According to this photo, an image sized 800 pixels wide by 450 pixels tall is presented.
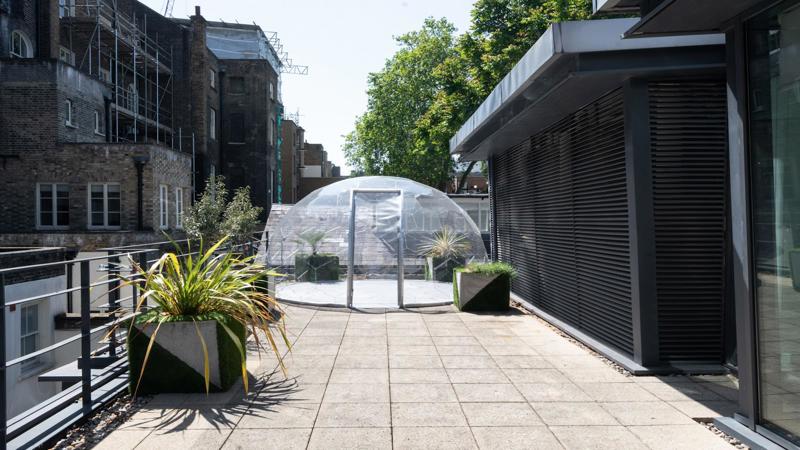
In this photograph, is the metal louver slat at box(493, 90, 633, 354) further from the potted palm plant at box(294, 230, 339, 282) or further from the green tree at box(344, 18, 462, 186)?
the green tree at box(344, 18, 462, 186)

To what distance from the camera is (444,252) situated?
1365cm

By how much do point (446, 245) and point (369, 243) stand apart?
1816 millimetres

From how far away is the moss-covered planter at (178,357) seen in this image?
5.46 metres

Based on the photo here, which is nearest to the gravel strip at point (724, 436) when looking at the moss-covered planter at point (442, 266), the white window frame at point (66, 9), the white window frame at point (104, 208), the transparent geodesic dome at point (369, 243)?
the transparent geodesic dome at point (369, 243)

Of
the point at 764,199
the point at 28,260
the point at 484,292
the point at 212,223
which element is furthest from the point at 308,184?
the point at 764,199

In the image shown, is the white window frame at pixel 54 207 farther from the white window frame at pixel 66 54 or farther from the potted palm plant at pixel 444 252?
the potted palm plant at pixel 444 252

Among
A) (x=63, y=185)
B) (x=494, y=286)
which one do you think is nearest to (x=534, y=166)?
(x=494, y=286)

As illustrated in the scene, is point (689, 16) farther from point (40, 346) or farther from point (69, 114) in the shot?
point (69, 114)

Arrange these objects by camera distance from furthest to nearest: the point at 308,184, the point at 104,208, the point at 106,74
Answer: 1. the point at 308,184
2. the point at 106,74
3. the point at 104,208

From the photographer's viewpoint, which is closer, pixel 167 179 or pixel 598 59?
pixel 598 59

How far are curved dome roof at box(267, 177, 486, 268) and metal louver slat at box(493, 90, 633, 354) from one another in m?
2.22

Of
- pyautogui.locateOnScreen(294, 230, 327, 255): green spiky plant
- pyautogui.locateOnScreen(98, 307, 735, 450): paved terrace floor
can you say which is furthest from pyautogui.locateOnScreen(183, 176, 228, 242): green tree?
pyautogui.locateOnScreen(98, 307, 735, 450): paved terrace floor

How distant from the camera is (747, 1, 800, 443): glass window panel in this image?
12.8 ft

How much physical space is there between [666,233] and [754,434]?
8.85 ft
